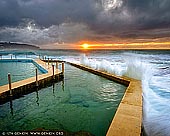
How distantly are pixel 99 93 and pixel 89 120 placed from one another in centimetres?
400

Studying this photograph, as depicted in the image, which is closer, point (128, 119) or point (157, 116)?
point (128, 119)

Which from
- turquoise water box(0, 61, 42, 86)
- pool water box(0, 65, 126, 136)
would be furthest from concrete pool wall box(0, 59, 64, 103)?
turquoise water box(0, 61, 42, 86)

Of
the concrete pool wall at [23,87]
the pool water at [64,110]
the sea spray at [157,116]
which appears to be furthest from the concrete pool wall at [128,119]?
the concrete pool wall at [23,87]

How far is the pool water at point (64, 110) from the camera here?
6.02m

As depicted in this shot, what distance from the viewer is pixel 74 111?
7.49m

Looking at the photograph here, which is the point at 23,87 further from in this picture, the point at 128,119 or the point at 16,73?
the point at 16,73

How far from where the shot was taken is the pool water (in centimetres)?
602

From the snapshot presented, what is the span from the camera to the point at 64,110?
761 centimetres

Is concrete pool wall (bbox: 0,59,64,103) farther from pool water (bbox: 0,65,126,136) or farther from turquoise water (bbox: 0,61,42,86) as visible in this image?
turquoise water (bbox: 0,61,42,86)

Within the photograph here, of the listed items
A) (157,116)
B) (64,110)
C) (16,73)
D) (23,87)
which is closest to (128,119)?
(157,116)

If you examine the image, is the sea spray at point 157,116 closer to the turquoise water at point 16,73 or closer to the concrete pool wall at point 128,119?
the concrete pool wall at point 128,119

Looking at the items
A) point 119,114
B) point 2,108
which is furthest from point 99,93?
point 2,108

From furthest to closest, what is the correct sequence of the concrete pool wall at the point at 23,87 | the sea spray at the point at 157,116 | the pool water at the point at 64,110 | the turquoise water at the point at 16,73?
the turquoise water at the point at 16,73 < the concrete pool wall at the point at 23,87 < the pool water at the point at 64,110 < the sea spray at the point at 157,116

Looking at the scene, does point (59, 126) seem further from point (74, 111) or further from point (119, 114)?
point (119, 114)
